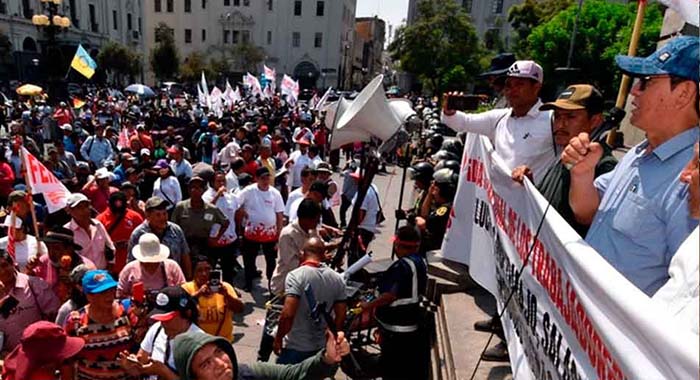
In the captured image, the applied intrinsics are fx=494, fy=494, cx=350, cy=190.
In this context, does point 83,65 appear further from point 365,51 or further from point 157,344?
point 365,51

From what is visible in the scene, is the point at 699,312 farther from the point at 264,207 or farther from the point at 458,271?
the point at 264,207

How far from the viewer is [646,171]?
6.52 ft

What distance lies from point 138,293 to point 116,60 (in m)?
49.7

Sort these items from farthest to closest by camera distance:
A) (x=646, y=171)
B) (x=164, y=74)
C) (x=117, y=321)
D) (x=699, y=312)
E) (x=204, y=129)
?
(x=164, y=74), (x=204, y=129), (x=117, y=321), (x=646, y=171), (x=699, y=312)

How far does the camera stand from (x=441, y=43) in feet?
112

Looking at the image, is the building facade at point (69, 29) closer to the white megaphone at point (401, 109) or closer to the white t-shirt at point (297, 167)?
the white t-shirt at point (297, 167)

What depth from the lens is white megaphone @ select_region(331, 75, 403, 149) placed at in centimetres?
491

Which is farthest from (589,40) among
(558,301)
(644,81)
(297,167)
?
(558,301)

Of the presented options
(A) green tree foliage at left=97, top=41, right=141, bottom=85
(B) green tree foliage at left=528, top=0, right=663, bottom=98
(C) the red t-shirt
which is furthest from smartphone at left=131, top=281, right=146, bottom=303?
(A) green tree foliage at left=97, top=41, right=141, bottom=85

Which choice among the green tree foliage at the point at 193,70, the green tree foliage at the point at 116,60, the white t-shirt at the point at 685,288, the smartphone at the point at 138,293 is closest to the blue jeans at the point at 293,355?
the smartphone at the point at 138,293

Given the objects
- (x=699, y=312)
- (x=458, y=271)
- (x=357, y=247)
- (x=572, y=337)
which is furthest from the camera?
(x=357, y=247)

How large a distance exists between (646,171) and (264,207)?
16.8 feet

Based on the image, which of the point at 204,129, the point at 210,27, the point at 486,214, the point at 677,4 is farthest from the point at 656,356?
the point at 210,27

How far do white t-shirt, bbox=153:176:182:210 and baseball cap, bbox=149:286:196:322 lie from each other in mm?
3765
